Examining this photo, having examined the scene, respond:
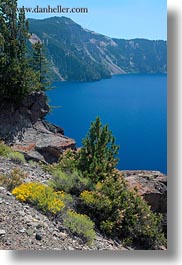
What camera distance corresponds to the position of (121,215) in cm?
605

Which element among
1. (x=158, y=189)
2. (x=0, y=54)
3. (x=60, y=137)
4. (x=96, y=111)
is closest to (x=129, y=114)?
(x=96, y=111)

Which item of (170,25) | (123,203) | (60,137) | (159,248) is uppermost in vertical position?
(170,25)

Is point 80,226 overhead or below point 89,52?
below

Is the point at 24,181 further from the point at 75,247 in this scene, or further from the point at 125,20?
the point at 125,20

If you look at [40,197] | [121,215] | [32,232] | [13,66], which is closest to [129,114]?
[121,215]

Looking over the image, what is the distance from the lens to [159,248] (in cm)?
558

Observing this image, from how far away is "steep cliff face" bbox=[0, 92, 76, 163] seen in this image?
33.8 ft

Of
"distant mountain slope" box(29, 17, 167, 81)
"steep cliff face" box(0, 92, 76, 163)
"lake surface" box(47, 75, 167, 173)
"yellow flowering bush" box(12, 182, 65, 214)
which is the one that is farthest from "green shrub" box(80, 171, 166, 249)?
"steep cliff face" box(0, 92, 76, 163)

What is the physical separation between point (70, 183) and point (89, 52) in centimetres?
408

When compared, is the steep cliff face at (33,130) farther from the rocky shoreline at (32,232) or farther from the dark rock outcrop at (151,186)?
the rocky shoreline at (32,232)

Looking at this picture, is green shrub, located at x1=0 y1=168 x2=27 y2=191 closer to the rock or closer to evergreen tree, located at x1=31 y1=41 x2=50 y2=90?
the rock

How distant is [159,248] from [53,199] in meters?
1.53

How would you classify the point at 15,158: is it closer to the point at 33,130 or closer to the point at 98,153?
the point at 98,153

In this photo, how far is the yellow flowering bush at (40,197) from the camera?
18.3ft
